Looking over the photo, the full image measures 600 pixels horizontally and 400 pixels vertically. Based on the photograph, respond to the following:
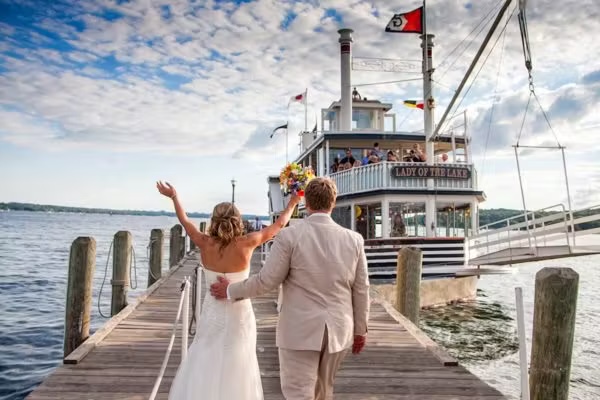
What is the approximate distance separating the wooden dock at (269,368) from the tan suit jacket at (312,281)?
2.05m

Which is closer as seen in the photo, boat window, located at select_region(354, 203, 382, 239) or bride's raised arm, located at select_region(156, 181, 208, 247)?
bride's raised arm, located at select_region(156, 181, 208, 247)

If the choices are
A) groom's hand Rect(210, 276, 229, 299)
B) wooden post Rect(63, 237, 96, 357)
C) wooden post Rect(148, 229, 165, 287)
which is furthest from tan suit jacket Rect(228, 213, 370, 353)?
wooden post Rect(148, 229, 165, 287)

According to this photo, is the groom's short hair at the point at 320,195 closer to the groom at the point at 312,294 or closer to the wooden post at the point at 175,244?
the groom at the point at 312,294

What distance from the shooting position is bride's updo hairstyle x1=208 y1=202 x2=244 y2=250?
13.9 ft

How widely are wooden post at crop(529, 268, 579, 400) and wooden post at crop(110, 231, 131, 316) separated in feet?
27.5

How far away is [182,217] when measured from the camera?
→ 4.44 metres

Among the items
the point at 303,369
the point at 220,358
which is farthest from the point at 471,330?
the point at 303,369

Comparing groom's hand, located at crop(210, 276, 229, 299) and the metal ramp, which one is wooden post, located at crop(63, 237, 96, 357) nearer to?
groom's hand, located at crop(210, 276, 229, 299)

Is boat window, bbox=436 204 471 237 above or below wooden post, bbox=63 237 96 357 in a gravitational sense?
above

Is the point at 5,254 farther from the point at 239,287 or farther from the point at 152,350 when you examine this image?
the point at 239,287

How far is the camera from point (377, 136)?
64.1 ft

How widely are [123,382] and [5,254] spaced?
126 ft

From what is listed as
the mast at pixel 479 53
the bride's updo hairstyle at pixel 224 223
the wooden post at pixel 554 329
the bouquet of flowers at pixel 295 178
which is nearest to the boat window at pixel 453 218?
the mast at pixel 479 53

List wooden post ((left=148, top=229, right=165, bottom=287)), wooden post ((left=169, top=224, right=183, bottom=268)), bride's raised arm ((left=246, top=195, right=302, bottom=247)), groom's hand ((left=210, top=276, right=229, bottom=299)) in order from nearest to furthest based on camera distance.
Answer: groom's hand ((left=210, top=276, right=229, bottom=299)), bride's raised arm ((left=246, top=195, right=302, bottom=247)), wooden post ((left=148, top=229, right=165, bottom=287)), wooden post ((left=169, top=224, right=183, bottom=268))
